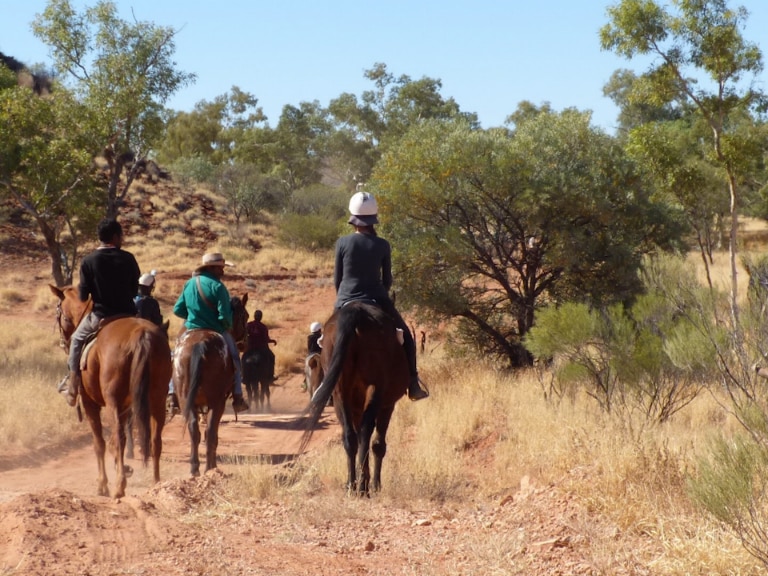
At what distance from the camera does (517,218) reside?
56.0 feet

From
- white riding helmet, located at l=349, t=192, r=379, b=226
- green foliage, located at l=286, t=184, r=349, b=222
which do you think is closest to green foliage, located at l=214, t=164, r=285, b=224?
green foliage, located at l=286, t=184, r=349, b=222

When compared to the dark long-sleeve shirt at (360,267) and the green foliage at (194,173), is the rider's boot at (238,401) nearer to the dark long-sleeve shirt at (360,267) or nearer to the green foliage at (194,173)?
the dark long-sleeve shirt at (360,267)

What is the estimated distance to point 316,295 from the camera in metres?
33.6

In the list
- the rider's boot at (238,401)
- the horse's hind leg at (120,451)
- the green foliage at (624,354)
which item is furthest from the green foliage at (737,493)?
the rider's boot at (238,401)

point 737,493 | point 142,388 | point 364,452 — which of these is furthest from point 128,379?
point 737,493

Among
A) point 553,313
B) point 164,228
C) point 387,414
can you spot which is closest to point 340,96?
point 164,228

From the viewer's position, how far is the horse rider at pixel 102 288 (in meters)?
9.52

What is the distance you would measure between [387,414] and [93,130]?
14279 millimetres

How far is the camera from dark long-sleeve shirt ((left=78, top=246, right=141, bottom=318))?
9.52 metres

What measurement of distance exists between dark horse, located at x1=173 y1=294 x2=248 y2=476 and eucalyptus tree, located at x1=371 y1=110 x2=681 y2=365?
22.2 ft

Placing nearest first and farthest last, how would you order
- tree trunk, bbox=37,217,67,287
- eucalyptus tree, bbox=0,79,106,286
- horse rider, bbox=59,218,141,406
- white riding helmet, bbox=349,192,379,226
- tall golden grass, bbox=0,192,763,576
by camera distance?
tall golden grass, bbox=0,192,763,576 < white riding helmet, bbox=349,192,379,226 < horse rider, bbox=59,218,141,406 < eucalyptus tree, bbox=0,79,106,286 < tree trunk, bbox=37,217,67,287

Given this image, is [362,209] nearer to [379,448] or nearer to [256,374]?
[379,448]

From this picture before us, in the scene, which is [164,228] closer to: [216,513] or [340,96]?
[340,96]

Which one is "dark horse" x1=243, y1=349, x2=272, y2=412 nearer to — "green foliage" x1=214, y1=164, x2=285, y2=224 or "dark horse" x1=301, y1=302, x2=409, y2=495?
"dark horse" x1=301, y1=302, x2=409, y2=495
